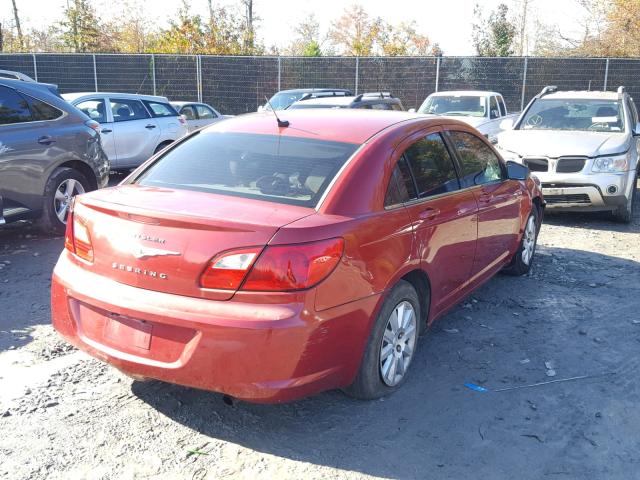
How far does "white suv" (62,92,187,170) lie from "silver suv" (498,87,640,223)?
20.5ft

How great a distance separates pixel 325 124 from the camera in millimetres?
4164

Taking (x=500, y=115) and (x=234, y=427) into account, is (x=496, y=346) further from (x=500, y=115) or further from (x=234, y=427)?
(x=500, y=115)

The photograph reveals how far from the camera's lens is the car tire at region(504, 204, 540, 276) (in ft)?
20.0

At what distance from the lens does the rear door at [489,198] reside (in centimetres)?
479

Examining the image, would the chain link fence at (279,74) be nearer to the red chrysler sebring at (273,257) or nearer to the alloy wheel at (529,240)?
the alloy wheel at (529,240)

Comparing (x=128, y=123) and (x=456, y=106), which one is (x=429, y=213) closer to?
(x=128, y=123)

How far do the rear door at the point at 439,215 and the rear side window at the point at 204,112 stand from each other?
12096 millimetres

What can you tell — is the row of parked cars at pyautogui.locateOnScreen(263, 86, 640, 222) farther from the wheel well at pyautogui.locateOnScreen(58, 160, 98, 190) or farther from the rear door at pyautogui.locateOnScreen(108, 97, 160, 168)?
the rear door at pyautogui.locateOnScreen(108, 97, 160, 168)

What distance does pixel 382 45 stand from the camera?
131 ft

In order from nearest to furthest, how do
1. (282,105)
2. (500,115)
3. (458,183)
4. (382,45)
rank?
(458,183), (500,115), (282,105), (382,45)

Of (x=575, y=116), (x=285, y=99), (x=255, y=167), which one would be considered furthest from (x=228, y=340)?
(x=285, y=99)

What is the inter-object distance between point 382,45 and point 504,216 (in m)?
36.7

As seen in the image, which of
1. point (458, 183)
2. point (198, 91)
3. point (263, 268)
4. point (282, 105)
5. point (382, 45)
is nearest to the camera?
point (263, 268)

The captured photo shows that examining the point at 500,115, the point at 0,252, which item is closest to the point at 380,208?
the point at 0,252
